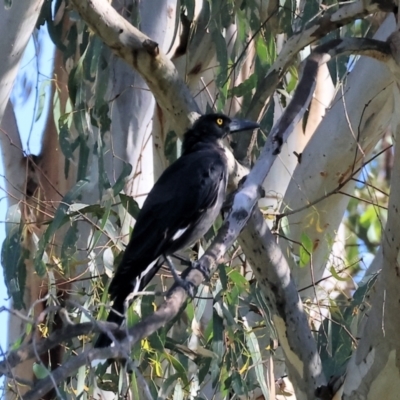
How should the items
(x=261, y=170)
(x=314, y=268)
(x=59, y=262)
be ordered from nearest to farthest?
1. (x=261, y=170)
2. (x=59, y=262)
3. (x=314, y=268)

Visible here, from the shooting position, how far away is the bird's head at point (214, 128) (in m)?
3.07

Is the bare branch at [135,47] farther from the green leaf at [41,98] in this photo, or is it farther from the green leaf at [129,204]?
the green leaf at [41,98]

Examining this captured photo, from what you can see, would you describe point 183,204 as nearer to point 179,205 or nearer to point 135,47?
point 179,205

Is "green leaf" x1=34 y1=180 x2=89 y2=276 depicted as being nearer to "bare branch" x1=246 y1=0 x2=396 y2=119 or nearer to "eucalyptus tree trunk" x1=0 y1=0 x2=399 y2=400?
"eucalyptus tree trunk" x1=0 y1=0 x2=399 y2=400

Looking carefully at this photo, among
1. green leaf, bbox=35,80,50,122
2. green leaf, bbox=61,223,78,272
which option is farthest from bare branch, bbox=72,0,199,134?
green leaf, bbox=35,80,50,122

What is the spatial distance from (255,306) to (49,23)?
153 centimetres

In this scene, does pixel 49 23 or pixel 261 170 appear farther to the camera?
pixel 49 23

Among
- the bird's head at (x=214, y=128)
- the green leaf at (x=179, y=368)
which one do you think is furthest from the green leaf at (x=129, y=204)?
the green leaf at (x=179, y=368)

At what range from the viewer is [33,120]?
3.49 meters

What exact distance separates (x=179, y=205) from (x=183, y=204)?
→ 16 mm

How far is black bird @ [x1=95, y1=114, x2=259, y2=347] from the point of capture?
2908 mm

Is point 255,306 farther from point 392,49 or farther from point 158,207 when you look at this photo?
point 392,49

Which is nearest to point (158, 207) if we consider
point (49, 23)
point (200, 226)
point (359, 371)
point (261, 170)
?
point (200, 226)

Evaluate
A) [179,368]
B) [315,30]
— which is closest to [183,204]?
[179,368]
